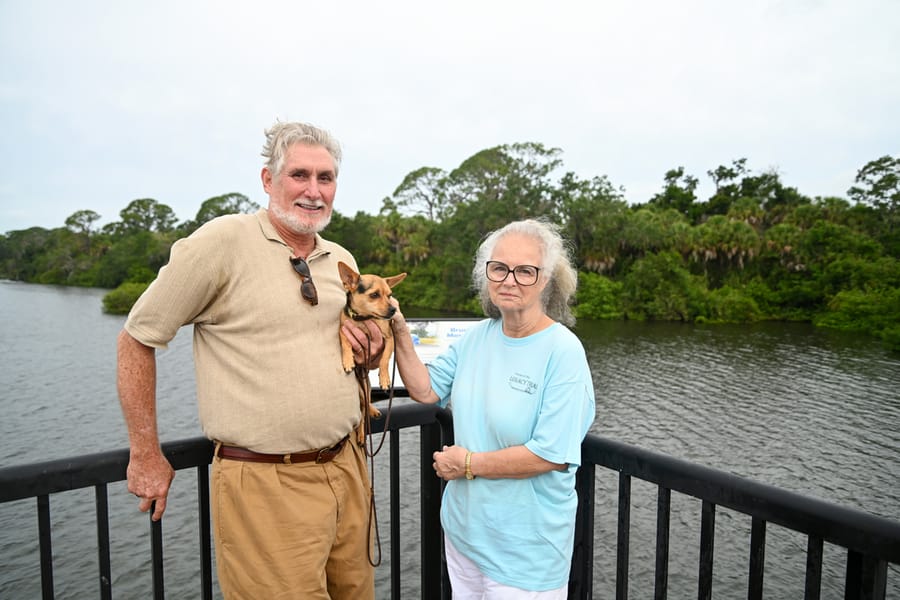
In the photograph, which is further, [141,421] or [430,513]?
[430,513]

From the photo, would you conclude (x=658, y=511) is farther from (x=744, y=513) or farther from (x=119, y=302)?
(x=119, y=302)

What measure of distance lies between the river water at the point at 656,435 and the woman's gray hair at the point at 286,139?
7895mm

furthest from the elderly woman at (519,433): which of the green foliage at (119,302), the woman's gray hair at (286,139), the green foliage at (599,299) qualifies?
the green foliage at (119,302)

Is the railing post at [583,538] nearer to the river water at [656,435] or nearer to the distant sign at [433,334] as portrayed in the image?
the distant sign at [433,334]

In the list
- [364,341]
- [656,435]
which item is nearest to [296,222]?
[364,341]

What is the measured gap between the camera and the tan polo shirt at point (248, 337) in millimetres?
1827

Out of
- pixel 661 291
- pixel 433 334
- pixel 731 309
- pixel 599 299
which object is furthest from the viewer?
pixel 599 299

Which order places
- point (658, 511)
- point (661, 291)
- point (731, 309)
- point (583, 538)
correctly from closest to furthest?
point (658, 511) → point (583, 538) → point (731, 309) → point (661, 291)

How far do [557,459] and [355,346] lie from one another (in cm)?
85

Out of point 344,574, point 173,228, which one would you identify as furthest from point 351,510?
point 173,228

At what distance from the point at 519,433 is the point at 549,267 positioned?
66 centimetres

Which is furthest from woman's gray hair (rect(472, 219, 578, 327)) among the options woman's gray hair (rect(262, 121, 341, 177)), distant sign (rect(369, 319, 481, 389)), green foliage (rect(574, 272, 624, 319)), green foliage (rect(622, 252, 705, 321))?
green foliage (rect(622, 252, 705, 321))

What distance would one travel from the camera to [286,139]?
205cm

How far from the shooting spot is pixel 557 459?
1952 millimetres
